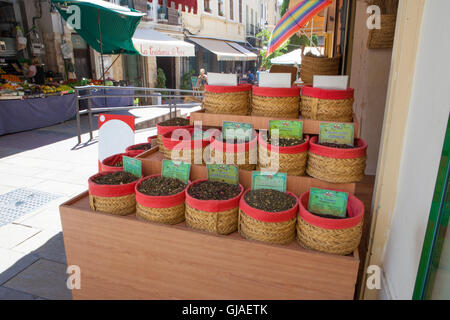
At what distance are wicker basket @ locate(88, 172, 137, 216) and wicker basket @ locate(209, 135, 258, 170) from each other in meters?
0.50

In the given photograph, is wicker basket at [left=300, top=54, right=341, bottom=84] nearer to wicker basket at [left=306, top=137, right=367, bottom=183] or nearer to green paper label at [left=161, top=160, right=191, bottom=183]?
wicker basket at [left=306, top=137, right=367, bottom=183]

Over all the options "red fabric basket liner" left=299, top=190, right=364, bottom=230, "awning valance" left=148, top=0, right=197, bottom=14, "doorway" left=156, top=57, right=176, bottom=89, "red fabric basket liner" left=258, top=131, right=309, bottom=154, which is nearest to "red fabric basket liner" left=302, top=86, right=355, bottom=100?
"red fabric basket liner" left=258, top=131, right=309, bottom=154

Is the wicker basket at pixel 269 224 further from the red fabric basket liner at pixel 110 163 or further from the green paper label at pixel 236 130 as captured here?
the red fabric basket liner at pixel 110 163

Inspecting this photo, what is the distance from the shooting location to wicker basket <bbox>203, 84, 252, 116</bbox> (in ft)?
6.75

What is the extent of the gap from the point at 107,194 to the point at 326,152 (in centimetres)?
118

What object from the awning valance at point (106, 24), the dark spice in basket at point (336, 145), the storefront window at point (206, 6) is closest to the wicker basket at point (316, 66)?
the dark spice in basket at point (336, 145)

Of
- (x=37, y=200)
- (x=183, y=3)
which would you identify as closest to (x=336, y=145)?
(x=37, y=200)

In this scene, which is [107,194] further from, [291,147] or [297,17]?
[297,17]

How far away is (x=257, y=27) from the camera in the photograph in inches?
1073

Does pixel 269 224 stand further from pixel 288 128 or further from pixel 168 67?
pixel 168 67

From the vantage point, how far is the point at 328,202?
1459 mm

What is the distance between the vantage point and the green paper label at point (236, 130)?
1.92 m

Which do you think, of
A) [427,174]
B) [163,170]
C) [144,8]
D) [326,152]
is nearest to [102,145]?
[163,170]

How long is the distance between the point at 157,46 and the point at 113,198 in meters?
8.23
